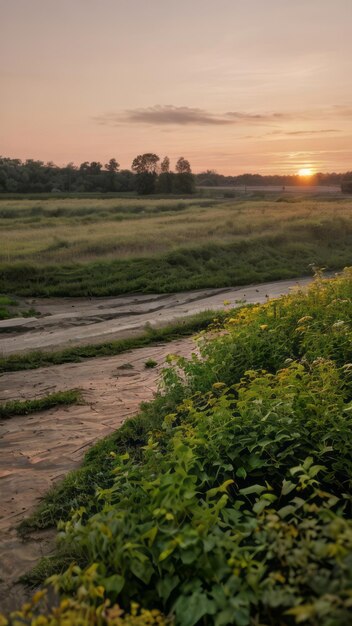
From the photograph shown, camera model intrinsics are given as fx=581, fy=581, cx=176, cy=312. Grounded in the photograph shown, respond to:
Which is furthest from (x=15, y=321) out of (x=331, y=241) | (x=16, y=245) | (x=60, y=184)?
(x=60, y=184)

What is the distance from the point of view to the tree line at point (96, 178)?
76.4 meters

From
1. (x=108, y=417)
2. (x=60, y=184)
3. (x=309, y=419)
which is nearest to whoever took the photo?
(x=309, y=419)

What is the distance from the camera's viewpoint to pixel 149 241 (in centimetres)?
2352

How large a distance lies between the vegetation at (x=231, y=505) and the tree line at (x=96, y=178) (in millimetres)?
71360

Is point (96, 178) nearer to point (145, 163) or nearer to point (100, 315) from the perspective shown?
point (145, 163)

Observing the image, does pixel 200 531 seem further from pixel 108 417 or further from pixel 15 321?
pixel 15 321

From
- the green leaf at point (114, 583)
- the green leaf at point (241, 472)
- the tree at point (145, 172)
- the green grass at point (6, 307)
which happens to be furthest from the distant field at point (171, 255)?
the tree at point (145, 172)

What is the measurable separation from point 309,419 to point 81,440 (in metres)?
3.32

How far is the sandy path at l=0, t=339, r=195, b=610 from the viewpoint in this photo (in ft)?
16.3

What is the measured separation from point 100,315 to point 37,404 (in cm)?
701

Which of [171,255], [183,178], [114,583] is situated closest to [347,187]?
[183,178]

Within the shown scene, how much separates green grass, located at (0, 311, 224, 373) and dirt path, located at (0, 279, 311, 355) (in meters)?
0.55

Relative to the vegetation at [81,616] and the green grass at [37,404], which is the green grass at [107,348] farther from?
the vegetation at [81,616]

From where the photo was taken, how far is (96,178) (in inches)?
3391
